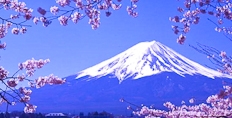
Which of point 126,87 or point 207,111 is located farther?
point 126,87

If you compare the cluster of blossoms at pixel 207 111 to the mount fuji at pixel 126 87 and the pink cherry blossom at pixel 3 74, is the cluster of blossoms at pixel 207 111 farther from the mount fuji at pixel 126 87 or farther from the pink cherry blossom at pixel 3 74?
the mount fuji at pixel 126 87

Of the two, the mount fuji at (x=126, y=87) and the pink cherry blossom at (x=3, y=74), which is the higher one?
→ the mount fuji at (x=126, y=87)

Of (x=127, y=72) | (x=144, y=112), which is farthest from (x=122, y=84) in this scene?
(x=144, y=112)

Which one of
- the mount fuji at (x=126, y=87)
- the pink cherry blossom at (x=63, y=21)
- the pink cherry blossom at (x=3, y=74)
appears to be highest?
the mount fuji at (x=126, y=87)

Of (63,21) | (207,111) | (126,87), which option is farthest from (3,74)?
(126,87)

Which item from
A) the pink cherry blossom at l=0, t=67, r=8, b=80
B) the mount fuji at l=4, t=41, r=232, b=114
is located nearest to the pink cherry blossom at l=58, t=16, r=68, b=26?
the pink cherry blossom at l=0, t=67, r=8, b=80

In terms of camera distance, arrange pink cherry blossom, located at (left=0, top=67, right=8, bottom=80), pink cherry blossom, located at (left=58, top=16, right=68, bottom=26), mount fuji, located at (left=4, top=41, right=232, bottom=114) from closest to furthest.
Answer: pink cherry blossom, located at (left=0, top=67, right=8, bottom=80) < pink cherry blossom, located at (left=58, top=16, right=68, bottom=26) < mount fuji, located at (left=4, top=41, right=232, bottom=114)

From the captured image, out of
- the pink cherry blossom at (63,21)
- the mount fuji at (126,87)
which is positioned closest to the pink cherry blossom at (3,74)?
the pink cherry blossom at (63,21)

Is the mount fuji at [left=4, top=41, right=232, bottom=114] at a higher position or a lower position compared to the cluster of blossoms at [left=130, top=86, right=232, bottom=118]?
higher

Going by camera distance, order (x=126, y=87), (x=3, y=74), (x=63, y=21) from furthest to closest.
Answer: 1. (x=126, y=87)
2. (x=63, y=21)
3. (x=3, y=74)

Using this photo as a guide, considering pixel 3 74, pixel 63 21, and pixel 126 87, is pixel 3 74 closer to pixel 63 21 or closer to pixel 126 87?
pixel 63 21

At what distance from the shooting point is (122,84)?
149 m

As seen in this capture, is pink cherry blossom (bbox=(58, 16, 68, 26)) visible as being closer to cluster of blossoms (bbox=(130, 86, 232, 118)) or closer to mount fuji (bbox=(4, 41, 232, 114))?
cluster of blossoms (bbox=(130, 86, 232, 118))

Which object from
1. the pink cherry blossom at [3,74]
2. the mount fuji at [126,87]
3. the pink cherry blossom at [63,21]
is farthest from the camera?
the mount fuji at [126,87]
